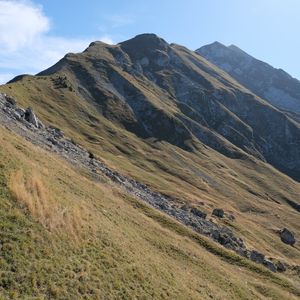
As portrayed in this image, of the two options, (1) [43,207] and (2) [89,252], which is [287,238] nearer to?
(2) [89,252]

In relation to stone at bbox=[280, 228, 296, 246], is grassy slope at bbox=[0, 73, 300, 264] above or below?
above

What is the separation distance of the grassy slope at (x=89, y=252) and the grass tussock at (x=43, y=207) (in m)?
0.06

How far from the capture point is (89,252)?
28984mm

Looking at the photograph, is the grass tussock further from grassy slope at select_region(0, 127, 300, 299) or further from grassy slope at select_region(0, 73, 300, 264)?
grassy slope at select_region(0, 73, 300, 264)

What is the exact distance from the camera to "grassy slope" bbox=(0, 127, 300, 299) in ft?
79.0

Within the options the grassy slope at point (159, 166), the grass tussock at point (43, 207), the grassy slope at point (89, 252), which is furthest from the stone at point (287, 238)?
the grass tussock at point (43, 207)

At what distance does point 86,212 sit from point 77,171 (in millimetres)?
21695

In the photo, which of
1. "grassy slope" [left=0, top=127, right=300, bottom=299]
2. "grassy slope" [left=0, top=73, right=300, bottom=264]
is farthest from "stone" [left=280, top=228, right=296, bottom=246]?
"grassy slope" [left=0, top=127, right=300, bottom=299]

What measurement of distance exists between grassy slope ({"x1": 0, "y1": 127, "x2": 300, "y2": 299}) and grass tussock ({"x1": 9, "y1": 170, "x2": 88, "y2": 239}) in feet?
0.21

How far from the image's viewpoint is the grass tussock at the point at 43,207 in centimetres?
2833

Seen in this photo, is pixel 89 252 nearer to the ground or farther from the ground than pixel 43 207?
nearer to the ground

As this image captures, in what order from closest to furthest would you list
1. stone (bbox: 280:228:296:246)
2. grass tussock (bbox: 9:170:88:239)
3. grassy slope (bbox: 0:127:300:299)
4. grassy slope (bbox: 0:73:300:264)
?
grassy slope (bbox: 0:127:300:299) → grass tussock (bbox: 9:170:88:239) → stone (bbox: 280:228:296:246) → grassy slope (bbox: 0:73:300:264)

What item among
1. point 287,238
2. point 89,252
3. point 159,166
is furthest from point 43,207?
point 159,166

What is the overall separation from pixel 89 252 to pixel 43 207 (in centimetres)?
431
